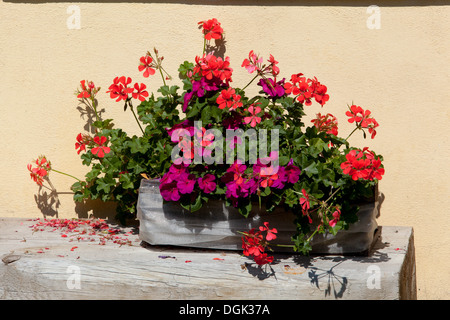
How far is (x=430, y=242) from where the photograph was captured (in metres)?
2.82

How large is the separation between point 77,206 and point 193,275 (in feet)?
3.55

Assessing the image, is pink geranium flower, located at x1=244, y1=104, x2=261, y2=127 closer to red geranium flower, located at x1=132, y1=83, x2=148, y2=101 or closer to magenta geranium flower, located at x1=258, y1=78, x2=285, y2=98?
magenta geranium flower, located at x1=258, y1=78, x2=285, y2=98

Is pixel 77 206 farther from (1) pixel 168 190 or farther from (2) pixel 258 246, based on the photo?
(2) pixel 258 246

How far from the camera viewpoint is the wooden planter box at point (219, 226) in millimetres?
2387

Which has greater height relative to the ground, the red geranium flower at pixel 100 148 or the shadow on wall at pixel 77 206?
the red geranium flower at pixel 100 148

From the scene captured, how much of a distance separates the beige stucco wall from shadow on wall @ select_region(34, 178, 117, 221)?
12 mm

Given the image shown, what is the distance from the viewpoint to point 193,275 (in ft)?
7.50

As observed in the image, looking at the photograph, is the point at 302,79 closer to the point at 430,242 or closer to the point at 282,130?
the point at 282,130

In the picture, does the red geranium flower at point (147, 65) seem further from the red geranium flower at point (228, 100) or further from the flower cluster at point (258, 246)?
the flower cluster at point (258, 246)

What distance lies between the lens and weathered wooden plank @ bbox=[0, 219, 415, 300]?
219 centimetres

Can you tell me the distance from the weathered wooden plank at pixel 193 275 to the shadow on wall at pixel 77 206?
22.7 inches

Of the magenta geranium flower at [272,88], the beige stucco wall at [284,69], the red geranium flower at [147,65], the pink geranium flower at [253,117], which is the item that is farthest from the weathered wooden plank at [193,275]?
the red geranium flower at [147,65]

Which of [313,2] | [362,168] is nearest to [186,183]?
[362,168]
